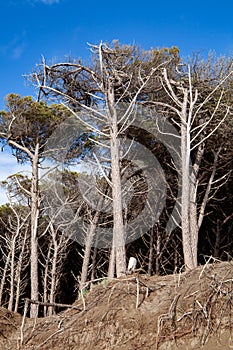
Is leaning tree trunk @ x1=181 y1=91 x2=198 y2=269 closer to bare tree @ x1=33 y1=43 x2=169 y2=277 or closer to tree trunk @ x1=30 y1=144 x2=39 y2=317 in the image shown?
bare tree @ x1=33 y1=43 x2=169 y2=277

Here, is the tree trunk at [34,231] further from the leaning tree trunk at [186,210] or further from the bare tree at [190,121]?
the leaning tree trunk at [186,210]

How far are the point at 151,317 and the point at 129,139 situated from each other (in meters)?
7.81

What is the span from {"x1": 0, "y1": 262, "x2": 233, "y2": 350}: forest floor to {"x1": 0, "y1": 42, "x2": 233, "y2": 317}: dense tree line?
1.60 metres

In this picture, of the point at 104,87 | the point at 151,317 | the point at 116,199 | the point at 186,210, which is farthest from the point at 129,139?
the point at 151,317

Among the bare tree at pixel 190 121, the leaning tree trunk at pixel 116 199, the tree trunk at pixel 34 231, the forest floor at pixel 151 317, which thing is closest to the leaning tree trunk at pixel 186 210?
the bare tree at pixel 190 121

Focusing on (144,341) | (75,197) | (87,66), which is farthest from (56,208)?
(144,341)

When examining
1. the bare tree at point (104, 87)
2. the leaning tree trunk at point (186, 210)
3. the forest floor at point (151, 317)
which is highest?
the bare tree at point (104, 87)

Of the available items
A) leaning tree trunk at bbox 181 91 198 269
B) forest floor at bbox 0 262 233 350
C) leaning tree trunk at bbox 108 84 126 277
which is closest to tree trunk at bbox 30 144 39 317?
leaning tree trunk at bbox 108 84 126 277

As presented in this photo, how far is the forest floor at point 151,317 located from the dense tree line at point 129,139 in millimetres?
1600

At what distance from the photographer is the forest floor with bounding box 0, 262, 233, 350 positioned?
4.48 meters

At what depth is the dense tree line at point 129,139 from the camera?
9.46m

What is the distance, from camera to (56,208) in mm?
17297

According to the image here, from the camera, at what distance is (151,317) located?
189 inches

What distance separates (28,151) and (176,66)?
4.87 m
